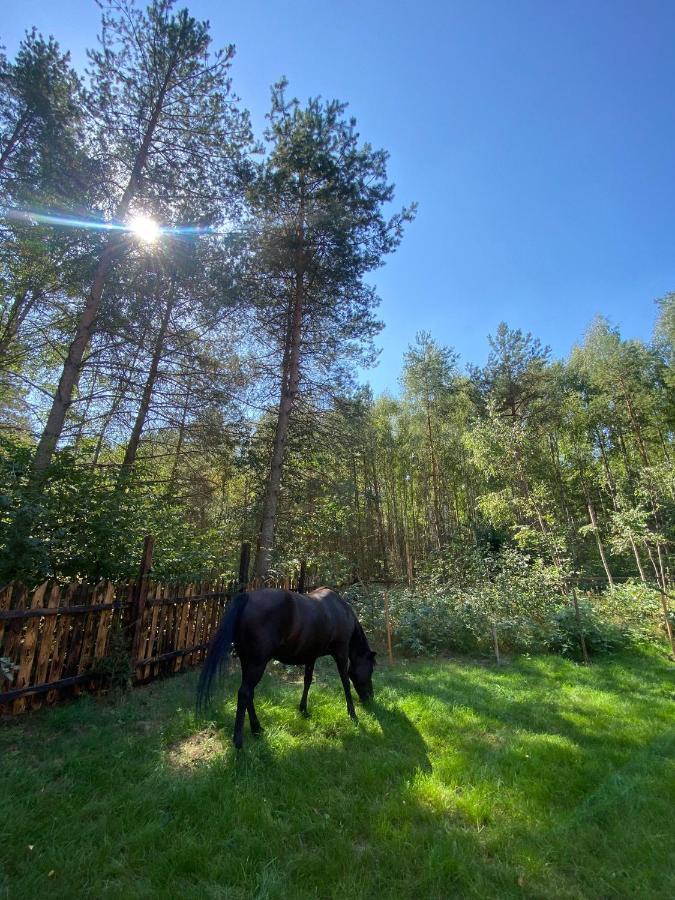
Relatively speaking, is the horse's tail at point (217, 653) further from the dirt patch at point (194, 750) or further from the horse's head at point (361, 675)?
the horse's head at point (361, 675)

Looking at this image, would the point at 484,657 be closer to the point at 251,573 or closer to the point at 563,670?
the point at 563,670

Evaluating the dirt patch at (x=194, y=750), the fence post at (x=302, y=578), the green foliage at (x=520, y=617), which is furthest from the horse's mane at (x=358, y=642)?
the fence post at (x=302, y=578)

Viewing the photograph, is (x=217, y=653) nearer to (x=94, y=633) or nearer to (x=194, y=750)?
(x=194, y=750)

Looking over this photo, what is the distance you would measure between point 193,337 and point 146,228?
2.24m

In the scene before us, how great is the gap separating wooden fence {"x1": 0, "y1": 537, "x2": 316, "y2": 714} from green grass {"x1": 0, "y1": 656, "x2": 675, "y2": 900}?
0.30 m

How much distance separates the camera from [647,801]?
2730mm

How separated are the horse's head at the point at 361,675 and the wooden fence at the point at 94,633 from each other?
260 cm

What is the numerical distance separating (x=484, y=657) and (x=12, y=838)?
7.09 metres

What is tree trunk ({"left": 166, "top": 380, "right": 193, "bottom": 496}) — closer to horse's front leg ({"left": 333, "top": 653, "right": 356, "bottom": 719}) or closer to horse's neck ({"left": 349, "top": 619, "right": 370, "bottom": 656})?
horse's neck ({"left": 349, "top": 619, "right": 370, "bottom": 656})

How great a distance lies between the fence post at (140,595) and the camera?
481cm

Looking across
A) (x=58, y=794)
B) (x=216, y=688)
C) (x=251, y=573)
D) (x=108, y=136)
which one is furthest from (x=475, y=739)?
(x=108, y=136)

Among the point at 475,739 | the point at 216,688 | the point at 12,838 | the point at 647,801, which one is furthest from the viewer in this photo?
the point at 216,688

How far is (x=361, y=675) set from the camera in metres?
4.77

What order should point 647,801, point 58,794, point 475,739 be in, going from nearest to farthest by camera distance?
point 58,794 → point 647,801 → point 475,739
